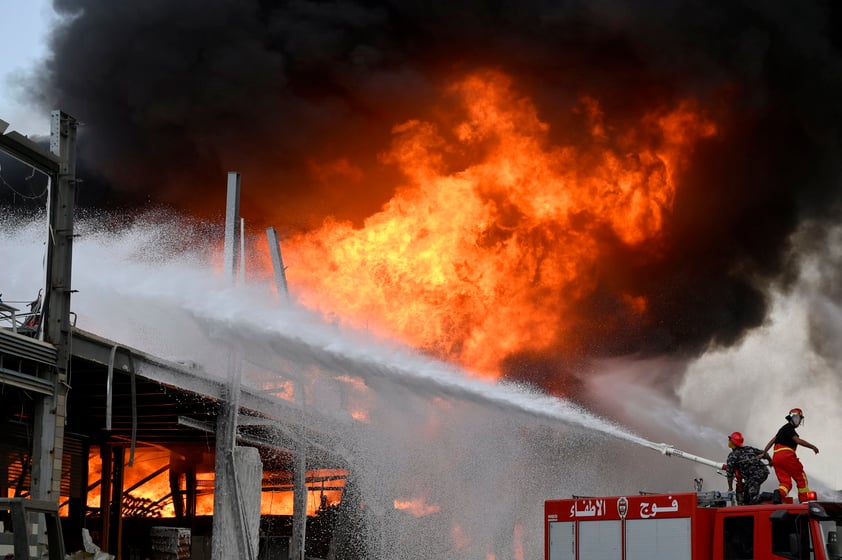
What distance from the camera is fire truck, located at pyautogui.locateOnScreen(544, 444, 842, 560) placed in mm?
10039

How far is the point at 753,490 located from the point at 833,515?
1.97 metres

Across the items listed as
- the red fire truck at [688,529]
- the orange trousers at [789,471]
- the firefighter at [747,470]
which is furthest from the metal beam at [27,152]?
the orange trousers at [789,471]

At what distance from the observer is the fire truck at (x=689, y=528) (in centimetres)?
1004

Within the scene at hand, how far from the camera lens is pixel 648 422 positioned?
898 inches

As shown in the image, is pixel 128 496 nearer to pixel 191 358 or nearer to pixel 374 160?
pixel 191 358

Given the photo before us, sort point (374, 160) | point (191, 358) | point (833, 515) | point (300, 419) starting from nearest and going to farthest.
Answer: point (833, 515) < point (191, 358) < point (300, 419) < point (374, 160)

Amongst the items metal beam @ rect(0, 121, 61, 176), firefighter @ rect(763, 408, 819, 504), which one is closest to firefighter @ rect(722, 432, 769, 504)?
firefighter @ rect(763, 408, 819, 504)

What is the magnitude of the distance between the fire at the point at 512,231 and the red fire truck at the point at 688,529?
15.5 metres

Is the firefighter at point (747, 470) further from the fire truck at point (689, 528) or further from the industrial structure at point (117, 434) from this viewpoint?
the industrial structure at point (117, 434)

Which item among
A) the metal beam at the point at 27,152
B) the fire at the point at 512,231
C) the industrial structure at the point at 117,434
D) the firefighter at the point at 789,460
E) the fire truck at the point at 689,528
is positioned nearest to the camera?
the fire truck at the point at 689,528

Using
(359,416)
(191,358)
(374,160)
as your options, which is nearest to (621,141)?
(374,160)

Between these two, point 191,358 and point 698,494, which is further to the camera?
point 191,358

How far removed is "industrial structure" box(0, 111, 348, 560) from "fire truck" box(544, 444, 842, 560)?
608 cm

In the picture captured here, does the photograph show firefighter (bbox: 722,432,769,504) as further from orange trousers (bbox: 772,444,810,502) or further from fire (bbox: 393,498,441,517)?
fire (bbox: 393,498,441,517)
